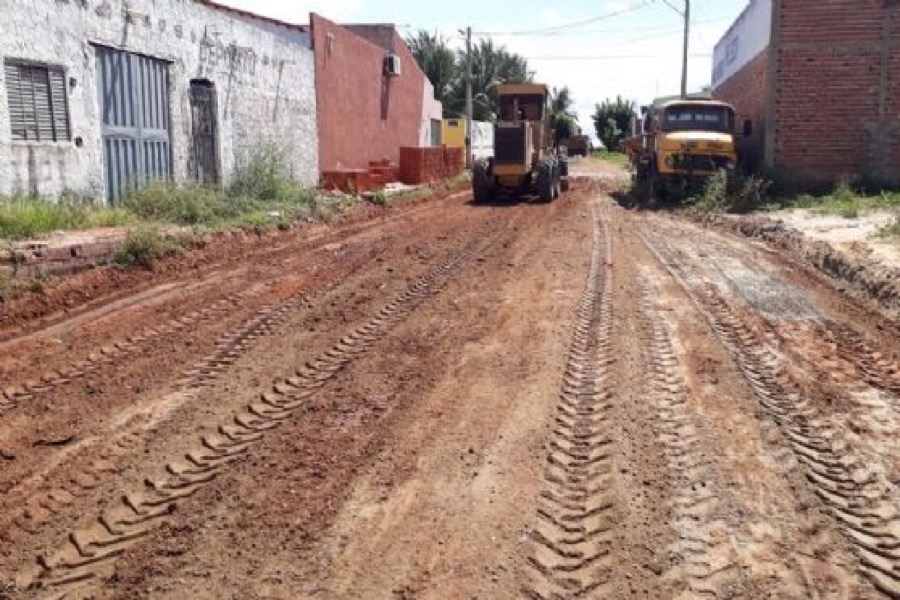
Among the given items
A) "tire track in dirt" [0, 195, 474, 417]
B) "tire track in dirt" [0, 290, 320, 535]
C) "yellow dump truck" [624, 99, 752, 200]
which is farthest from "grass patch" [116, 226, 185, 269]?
"yellow dump truck" [624, 99, 752, 200]

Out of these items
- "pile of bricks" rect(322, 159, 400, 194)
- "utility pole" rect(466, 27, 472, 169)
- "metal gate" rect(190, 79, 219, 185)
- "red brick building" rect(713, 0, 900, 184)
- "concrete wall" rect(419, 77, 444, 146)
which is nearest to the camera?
"metal gate" rect(190, 79, 219, 185)

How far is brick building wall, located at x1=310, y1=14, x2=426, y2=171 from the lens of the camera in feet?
70.4

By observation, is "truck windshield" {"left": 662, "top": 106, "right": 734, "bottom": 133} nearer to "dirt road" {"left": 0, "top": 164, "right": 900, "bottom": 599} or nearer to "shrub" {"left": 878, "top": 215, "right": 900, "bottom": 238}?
"shrub" {"left": 878, "top": 215, "right": 900, "bottom": 238}

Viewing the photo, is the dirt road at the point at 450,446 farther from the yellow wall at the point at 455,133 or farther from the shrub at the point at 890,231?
the yellow wall at the point at 455,133

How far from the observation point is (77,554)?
340 cm

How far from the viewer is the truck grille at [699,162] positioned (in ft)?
61.6

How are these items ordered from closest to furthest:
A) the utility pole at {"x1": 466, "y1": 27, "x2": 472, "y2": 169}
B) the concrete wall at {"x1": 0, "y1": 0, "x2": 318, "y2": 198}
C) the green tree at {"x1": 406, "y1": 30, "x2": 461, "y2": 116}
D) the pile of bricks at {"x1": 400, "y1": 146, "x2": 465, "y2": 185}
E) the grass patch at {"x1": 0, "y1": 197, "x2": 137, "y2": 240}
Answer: the grass patch at {"x1": 0, "y1": 197, "x2": 137, "y2": 240} → the concrete wall at {"x1": 0, "y1": 0, "x2": 318, "y2": 198} → the pile of bricks at {"x1": 400, "y1": 146, "x2": 465, "y2": 185} → the utility pole at {"x1": 466, "y1": 27, "x2": 472, "y2": 169} → the green tree at {"x1": 406, "y1": 30, "x2": 461, "y2": 116}

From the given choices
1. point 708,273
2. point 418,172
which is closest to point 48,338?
point 708,273

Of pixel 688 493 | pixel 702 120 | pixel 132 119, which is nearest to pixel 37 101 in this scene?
pixel 132 119

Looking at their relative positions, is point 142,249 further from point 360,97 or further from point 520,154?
point 360,97

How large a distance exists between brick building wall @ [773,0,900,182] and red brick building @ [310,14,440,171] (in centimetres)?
1090

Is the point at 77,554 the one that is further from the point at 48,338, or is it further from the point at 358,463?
the point at 48,338

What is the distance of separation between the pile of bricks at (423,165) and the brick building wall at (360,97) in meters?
1.13

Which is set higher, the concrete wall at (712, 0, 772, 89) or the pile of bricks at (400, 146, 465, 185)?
the concrete wall at (712, 0, 772, 89)
